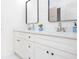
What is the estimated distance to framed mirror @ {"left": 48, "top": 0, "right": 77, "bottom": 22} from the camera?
6.62 feet

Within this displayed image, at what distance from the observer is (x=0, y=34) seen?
12.2 ft

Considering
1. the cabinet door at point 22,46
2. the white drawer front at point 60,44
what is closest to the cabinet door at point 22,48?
the cabinet door at point 22,46

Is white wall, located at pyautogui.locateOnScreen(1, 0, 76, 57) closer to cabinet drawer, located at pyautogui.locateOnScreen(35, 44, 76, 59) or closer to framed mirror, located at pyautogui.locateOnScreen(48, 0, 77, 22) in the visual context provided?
framed mirror, located at pyautogui.locateOnScreen(48, 0, 77, 22)

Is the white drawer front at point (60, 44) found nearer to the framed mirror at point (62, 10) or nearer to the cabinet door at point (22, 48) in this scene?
the framed mirror at point (62, 10)

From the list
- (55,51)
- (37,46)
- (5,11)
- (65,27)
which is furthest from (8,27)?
(55,51)

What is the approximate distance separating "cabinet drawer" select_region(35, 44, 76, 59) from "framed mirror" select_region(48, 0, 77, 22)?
72 centimetres

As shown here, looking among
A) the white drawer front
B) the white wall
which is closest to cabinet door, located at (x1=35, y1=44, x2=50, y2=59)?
the white drawer front

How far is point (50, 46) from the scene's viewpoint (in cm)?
175

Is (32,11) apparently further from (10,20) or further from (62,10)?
(62,10)

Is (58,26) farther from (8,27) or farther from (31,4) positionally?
(8,27)

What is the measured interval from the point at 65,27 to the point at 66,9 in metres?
0.36

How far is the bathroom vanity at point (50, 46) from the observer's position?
1316 millimetres

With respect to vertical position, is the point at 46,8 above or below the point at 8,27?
above

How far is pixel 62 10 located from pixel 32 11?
4.95 ft
